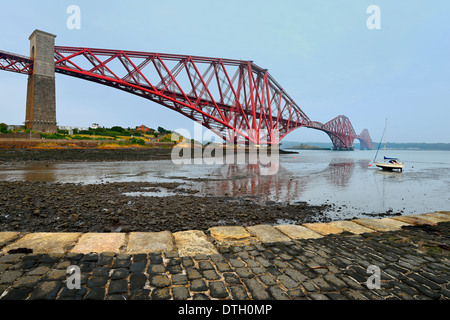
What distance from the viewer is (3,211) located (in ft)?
23.4

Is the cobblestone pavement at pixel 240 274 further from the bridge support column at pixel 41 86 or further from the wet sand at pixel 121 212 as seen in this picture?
the bridge support column at pixel 41 86

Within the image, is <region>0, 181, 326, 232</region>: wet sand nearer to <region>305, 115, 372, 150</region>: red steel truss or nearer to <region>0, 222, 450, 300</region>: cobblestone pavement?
<region>0, 222, 450, 300</region>: cobblestone pavement

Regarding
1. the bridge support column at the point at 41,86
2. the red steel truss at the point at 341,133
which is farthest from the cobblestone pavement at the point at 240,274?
the red steel truss at the point at 341,133

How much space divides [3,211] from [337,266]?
955cm

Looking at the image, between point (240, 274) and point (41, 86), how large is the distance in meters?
46.1

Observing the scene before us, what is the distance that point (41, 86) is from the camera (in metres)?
35.7

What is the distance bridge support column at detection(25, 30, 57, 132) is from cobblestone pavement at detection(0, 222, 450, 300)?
42.5 meters

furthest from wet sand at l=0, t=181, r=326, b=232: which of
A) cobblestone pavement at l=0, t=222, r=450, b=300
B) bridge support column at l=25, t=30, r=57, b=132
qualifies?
bridge support column at l=25, t=30, r=57, b=132

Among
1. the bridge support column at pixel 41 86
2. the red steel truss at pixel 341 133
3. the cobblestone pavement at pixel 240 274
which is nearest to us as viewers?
the cobblestone pavement at pixel 240 274

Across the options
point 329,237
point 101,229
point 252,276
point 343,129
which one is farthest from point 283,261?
point 343,129

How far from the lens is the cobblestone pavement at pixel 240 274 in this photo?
8.49 feet

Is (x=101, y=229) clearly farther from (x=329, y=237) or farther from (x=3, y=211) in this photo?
(x=329, y=237)

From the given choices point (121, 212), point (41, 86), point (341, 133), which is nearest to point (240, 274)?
point (121, 212)

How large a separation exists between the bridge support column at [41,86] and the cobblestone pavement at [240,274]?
42.5 m
